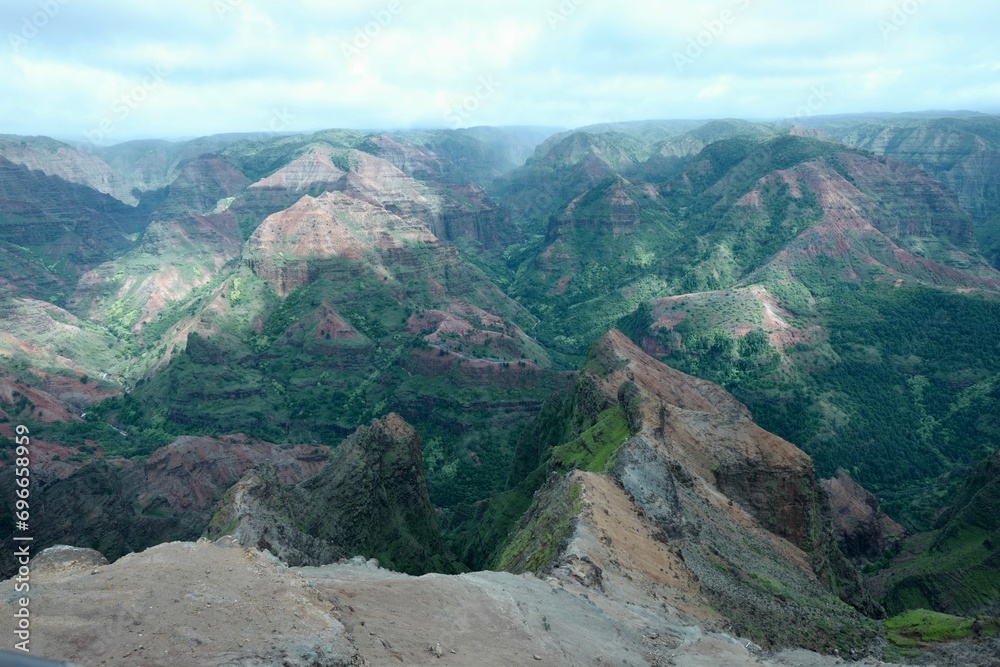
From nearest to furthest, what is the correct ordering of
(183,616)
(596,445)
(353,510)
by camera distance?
(183,616)
(353,510)
(596,445)

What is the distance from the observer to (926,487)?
12375 centimetres

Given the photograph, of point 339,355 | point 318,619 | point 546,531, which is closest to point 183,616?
point 318,619

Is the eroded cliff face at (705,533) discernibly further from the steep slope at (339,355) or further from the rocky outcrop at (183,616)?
the steep slope at (339,355)

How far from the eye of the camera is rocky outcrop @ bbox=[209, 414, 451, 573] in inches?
2287

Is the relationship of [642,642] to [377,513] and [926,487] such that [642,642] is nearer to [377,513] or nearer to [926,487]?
[377,513]

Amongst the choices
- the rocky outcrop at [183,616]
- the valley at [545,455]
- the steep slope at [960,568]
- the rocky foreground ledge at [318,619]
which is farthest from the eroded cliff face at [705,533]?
Result: the rocky outcrop at [183,616]

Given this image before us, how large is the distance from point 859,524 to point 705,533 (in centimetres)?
5558

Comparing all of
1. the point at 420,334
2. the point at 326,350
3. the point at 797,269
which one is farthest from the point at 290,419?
the point at 797,269

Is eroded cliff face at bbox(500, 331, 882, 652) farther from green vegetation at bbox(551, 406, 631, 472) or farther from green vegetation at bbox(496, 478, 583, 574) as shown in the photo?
green vegetation at bbox(551, 406, 631, 472)

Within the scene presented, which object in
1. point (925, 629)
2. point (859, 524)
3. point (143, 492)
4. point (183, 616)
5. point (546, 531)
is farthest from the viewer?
point (859, 524)

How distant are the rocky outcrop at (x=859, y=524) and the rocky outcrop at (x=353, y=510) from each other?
61.9m

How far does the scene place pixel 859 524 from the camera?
98.6 meters

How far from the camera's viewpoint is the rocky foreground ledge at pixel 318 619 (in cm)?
2273

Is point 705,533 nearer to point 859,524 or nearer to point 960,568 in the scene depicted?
point 960,568
